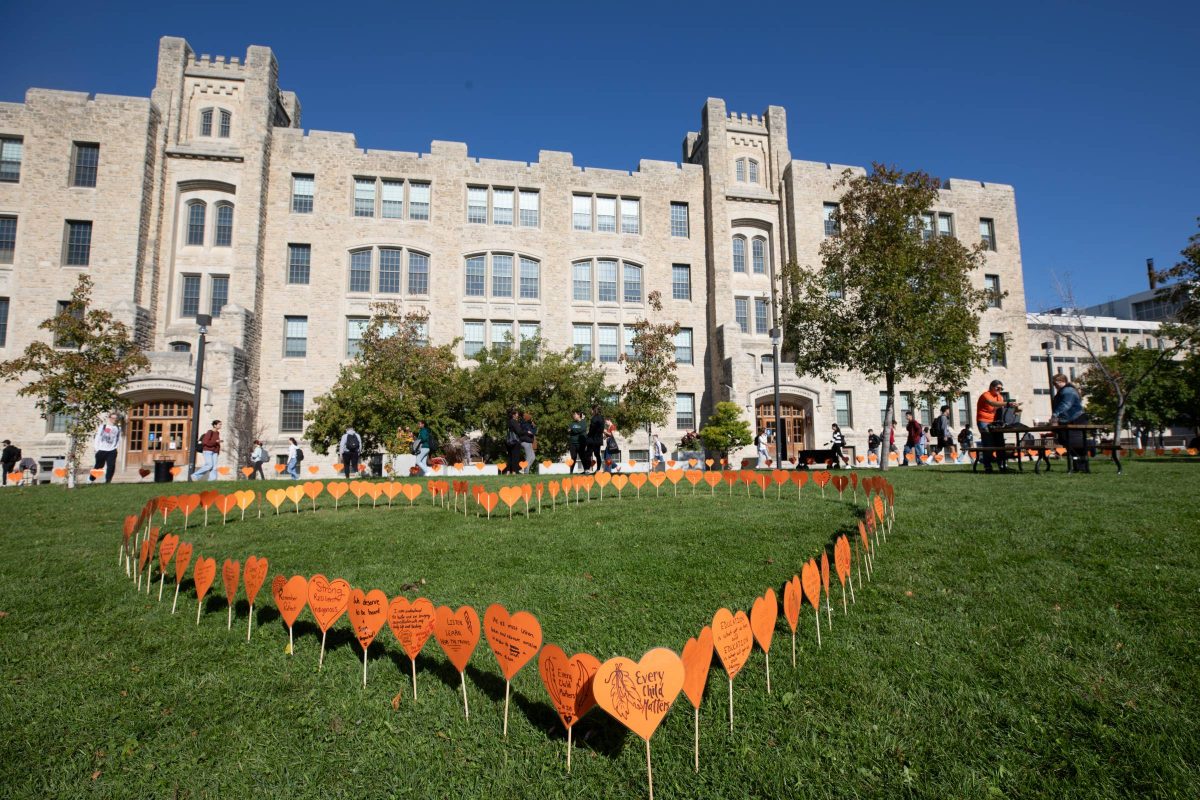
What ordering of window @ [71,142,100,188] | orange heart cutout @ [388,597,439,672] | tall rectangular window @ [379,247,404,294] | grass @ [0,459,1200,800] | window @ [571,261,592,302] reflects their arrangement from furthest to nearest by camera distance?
window @ [571,261,592,302] → tall rectangular window @ [379,247,404,294] → window @ [71,142,100,188] → orange heart cutout @ [388,597,439,672] → grass @ [0,459,1200,800]

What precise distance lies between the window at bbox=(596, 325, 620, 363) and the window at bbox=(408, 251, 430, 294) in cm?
859

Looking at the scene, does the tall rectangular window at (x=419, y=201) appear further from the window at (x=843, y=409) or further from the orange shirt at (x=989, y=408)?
Answer: the orange shirt at (x=989, y=408)

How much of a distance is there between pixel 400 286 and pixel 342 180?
18.7 feet

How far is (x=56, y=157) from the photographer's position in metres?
24.4

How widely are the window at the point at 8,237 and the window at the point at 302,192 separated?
423 inches

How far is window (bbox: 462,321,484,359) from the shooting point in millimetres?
27844

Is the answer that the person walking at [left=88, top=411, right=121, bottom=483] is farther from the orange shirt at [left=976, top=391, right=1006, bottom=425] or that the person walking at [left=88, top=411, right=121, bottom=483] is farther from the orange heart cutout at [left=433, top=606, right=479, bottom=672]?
the orange shirt at [left=976, top=391, right=1006, bottom=425]

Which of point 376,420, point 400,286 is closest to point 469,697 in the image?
point 376,420

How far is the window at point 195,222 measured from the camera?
86.0 feet

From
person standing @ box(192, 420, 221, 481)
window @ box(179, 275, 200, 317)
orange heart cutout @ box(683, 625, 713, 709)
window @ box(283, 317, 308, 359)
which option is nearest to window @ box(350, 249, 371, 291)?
window @ box(283, 317, 308, 359)

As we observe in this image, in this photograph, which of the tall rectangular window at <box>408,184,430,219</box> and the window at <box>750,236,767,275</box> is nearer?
the tall rectangular window at <box>408,184,430,219</box>

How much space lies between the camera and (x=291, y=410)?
2614 cm

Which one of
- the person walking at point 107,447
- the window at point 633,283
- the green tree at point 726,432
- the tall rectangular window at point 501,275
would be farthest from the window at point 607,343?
the person walking at point 107,447

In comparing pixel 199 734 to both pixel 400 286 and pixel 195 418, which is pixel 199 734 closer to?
pixel 195 418
